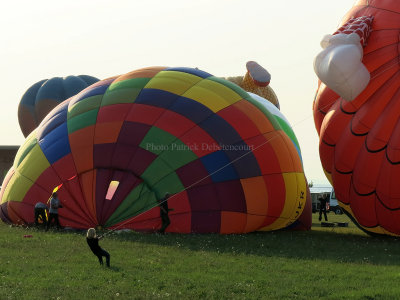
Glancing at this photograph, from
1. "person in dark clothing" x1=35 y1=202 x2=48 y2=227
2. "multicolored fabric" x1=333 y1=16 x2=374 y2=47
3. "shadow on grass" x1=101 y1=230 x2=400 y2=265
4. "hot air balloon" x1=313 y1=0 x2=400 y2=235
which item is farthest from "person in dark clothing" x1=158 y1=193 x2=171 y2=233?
"multicolored fabric" x1=333 y1=16 x2=374 y2=47

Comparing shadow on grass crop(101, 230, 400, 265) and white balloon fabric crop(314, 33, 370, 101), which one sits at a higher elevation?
white balloon fabric crop(314, 33, 370, 101)

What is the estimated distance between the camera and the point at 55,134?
14766 mm

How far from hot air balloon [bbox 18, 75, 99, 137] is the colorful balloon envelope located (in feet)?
62.4

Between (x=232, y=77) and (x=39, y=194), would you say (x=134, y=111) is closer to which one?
(x=39, y=194)

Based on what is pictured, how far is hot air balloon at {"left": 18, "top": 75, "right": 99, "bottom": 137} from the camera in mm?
33906

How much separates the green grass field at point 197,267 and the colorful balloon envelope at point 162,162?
0.68m

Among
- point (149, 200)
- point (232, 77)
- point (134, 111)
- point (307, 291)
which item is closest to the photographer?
point (307, 291)

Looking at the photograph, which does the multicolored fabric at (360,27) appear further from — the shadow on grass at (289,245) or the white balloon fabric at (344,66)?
the shadow on grass at (289,245)

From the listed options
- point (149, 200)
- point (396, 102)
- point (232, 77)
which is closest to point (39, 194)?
point (149, 200)

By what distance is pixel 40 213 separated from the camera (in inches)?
558

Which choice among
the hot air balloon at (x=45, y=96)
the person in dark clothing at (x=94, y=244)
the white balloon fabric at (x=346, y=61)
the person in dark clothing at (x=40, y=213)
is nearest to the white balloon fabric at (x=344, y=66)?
the white balloon fabric at (x=346, y=61)

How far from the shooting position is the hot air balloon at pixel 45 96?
1335 inches

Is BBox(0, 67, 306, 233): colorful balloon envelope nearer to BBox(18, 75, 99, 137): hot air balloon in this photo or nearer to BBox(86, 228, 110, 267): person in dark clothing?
BBox(86, 228, 110, 267): person in dark clothing

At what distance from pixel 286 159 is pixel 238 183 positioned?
5.92 feet
